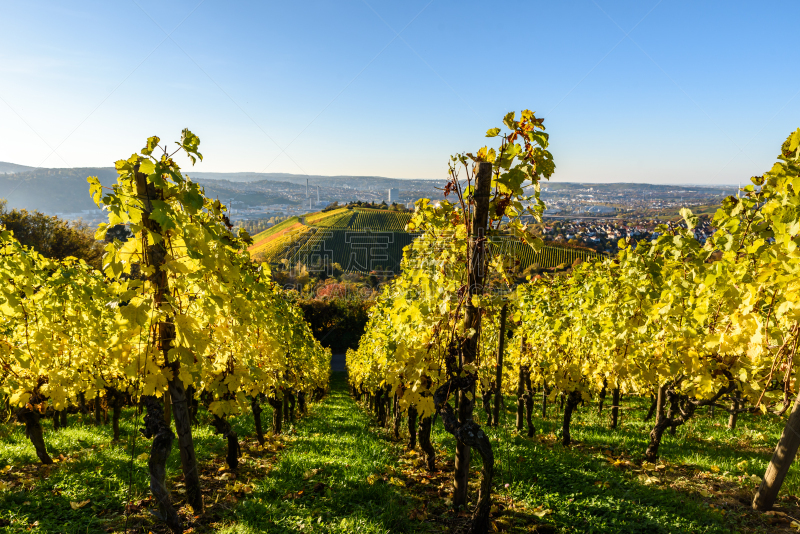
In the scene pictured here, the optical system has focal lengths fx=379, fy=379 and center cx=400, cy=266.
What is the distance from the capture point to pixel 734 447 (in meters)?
6.86

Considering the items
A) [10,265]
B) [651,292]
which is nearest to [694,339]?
[651,292]

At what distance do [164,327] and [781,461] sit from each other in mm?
6119

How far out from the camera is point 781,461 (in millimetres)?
3867

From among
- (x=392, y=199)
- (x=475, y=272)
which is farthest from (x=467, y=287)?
(x=392, y=199)

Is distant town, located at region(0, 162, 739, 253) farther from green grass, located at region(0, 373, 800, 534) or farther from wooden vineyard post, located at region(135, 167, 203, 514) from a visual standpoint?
wooden vineyard post, located at region(135, 167, 203, 514)

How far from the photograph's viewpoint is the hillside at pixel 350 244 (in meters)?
72.5

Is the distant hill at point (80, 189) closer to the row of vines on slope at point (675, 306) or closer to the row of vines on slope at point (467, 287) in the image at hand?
the row of vines on slope at point (675, 306)

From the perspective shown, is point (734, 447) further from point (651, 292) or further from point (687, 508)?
point (651, 292)

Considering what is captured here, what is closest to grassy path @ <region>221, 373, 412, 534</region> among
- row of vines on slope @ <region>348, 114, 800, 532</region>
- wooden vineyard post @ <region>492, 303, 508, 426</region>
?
row of vines on slope @ <region>348, 114, 800, 532</region>

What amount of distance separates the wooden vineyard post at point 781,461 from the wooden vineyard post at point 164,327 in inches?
229

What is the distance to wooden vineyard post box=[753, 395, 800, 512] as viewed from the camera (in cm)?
381

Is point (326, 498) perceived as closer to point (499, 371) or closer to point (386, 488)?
point (386, 488)

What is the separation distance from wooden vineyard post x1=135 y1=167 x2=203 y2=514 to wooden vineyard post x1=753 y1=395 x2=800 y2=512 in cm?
582

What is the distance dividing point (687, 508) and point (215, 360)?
5415 mm
